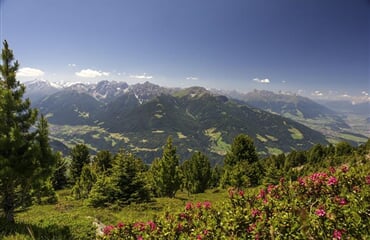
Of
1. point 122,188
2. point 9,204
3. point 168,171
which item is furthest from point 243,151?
point 9,204

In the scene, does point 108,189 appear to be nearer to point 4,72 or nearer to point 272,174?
point 4,72

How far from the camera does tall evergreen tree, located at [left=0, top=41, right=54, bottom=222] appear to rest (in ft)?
39.7

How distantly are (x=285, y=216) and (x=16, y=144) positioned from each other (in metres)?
12.9

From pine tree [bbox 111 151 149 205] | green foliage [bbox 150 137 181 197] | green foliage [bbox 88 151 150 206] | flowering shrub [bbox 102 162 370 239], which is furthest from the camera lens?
green foliage [bbox 150 137 181 197]

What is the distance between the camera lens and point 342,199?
6.80 meters

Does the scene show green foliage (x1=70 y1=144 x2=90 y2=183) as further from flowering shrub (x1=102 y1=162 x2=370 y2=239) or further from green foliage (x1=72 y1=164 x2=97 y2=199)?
flowering shrub (x1=102 y1=162 x2=370 y2=239)

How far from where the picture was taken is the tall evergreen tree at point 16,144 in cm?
1210

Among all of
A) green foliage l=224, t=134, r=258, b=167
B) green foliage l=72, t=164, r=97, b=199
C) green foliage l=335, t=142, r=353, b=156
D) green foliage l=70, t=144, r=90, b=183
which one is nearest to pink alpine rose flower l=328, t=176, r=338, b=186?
green foliage l=72, t=164, r=97, b=199

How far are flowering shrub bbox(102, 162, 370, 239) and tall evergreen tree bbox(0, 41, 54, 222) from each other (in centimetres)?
726

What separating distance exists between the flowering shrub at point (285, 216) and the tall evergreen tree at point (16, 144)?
726 cm

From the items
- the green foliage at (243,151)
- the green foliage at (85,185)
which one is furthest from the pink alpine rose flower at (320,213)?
the green foliage at (243,151)

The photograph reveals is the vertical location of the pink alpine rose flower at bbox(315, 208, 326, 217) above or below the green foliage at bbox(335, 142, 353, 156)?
above

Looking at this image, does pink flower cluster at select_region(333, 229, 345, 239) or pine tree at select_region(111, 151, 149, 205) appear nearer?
pink flower cluster at select_region(333, 229, 345, 239)

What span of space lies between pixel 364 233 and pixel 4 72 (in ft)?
57.4
